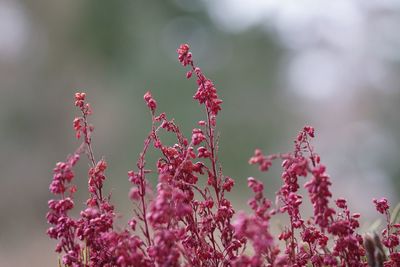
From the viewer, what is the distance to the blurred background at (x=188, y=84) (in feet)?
18.1

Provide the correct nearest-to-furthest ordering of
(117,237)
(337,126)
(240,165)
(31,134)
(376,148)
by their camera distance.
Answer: (117,237) < (376,148) < (240,165) < (337,126) < (31,134)

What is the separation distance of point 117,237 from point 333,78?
568 centimetres

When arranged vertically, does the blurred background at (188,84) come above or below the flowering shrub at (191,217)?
above

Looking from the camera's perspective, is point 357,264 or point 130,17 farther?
point 130,17

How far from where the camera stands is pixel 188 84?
5.67 m

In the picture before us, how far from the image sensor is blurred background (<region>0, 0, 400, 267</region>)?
5.51m

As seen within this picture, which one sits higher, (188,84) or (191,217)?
(188,84)

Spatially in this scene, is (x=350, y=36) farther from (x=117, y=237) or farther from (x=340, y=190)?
(x=117, y=237)

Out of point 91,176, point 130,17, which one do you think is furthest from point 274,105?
point 91,176

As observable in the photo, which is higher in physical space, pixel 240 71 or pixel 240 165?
pixel 240 71

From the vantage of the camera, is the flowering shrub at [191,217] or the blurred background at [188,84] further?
the blurred background at [188,84]

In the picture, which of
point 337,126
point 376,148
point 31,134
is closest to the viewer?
point 376,148

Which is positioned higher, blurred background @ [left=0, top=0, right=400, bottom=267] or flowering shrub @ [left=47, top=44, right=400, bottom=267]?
blurred background @ [left=0, top=0, right=400, bottom=267]

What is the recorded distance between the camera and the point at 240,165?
17.7 ft
